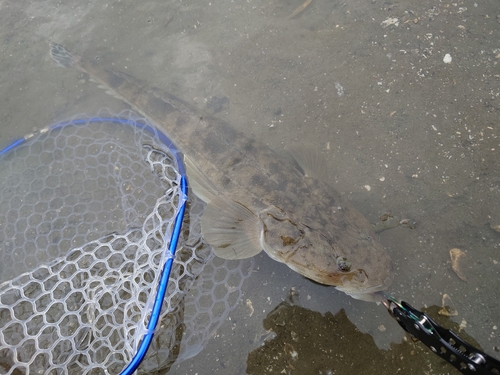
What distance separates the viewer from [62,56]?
Answer: 4914 mm

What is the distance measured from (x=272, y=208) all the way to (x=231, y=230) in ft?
1.41

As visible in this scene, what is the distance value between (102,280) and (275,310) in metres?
1.59

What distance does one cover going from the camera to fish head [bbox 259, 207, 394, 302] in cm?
295

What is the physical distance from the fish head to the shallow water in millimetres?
390

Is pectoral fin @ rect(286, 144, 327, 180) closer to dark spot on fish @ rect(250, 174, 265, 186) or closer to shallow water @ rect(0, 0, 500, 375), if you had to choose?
shallow water @ rect(0, 0, 500, 375)

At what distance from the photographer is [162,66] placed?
16.7ft

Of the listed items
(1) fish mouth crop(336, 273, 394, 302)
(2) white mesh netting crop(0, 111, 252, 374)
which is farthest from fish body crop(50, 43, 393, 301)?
(2) white mesh netting crop(0, 111, 252, 374)

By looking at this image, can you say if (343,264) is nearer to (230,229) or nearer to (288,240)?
(288,240)

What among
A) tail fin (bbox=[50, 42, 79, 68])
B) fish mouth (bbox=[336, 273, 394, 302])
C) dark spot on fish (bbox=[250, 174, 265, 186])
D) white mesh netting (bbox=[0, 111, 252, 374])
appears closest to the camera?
fish mouth (bbox=[336, 273, 394, 302])

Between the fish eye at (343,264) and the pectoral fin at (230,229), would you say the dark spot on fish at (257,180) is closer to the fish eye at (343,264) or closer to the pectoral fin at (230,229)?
the pectoral fin at (230,229)

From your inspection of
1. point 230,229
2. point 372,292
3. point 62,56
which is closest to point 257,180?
point 230,229

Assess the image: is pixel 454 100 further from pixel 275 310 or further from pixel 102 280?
pixel 102 280

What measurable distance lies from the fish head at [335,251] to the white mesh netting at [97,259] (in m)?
0.54

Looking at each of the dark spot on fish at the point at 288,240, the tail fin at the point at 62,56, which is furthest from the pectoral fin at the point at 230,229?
the tail fin at the point at 62,56
